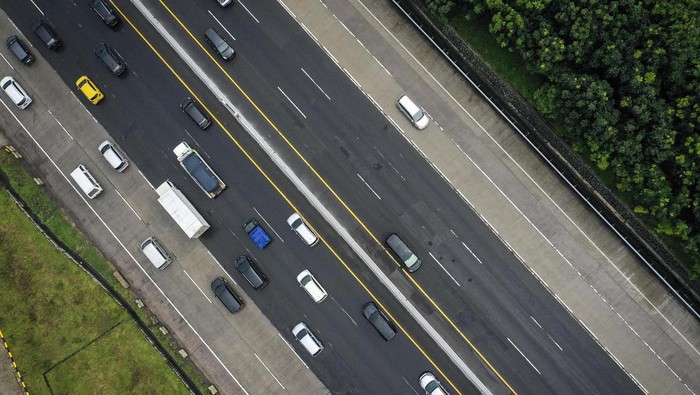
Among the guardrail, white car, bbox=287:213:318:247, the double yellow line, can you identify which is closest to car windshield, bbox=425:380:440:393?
the double yellow line

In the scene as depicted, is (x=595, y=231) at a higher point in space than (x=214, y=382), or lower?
lower

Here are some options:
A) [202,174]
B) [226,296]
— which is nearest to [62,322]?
[226,296]

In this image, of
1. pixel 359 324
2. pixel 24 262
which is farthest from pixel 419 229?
pixel 24 262

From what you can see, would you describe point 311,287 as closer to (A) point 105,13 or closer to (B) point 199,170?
(B) point 199,170

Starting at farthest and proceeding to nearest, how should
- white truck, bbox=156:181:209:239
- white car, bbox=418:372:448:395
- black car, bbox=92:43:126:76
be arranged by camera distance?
black car, bbox=92:43:126:76
white truck, bbox=156:181:209:239
white car, bbox=418:372:448:395

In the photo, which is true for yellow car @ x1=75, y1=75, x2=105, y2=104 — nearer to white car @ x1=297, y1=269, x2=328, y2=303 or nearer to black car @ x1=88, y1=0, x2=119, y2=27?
black car @ x1=88, y1=0, x2=119, y2=27

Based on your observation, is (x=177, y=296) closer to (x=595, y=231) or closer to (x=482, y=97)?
(x=482, y=97)

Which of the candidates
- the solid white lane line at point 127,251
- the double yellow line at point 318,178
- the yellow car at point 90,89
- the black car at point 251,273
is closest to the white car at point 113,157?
the yellow car at point 90,89

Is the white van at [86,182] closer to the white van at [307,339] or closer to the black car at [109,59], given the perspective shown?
the black car at [109,59]
